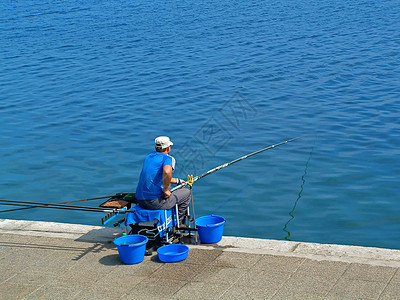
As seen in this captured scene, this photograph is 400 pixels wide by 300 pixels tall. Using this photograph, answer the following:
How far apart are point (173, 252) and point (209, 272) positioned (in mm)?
670

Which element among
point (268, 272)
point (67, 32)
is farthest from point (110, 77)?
point (268, 272)

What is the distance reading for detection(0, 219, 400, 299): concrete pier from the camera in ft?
19.5

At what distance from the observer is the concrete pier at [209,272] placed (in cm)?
593

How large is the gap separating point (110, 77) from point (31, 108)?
3691mm

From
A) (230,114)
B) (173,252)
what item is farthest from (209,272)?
(230,114)

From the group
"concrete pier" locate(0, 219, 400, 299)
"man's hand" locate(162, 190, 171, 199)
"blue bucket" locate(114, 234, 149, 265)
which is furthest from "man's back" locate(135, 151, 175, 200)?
"concrete pier" locate(0, 219, 400, 299)

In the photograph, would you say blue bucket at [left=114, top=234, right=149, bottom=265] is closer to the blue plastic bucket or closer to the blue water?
the blue plastic bucket

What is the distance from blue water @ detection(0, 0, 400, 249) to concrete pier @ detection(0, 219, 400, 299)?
234 centimetres

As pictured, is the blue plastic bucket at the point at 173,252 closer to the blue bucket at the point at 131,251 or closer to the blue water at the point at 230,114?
the blue bucket at the point at 131,251

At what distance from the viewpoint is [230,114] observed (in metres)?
15.8

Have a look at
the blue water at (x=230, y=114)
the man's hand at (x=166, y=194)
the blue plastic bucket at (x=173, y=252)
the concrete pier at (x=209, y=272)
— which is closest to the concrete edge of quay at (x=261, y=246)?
the concrete pier at (x=209, y=272)

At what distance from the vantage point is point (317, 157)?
12.2m

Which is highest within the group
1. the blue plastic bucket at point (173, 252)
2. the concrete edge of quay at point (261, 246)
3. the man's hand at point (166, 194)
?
the man's hand at point (166, 194)

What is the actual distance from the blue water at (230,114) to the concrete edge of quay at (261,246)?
179cm
